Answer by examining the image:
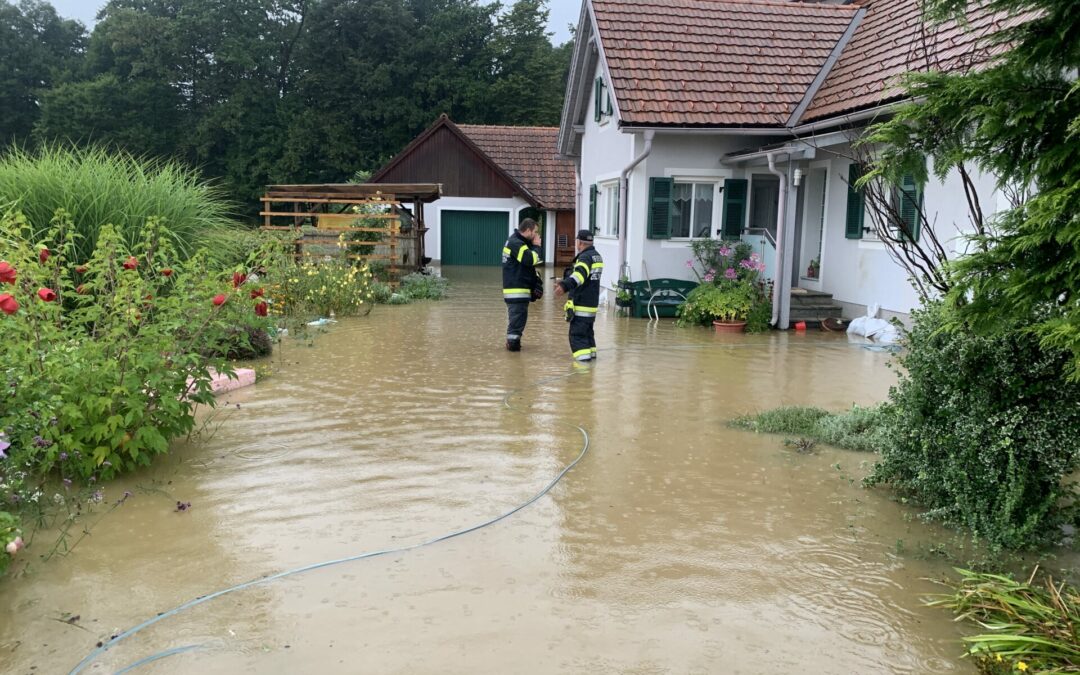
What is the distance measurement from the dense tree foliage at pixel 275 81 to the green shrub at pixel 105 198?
37.0 m

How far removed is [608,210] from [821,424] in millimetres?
11923

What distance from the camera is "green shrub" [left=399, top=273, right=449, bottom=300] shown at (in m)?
18.8

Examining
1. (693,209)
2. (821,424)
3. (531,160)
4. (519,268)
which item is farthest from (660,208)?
(531,160)

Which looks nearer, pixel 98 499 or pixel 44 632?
pixel 44 632

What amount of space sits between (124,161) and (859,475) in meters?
7.97

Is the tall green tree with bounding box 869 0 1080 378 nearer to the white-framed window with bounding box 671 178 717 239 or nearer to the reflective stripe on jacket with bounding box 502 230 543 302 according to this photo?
the reflective stripe on jacket with bounding box 502 230 543 302

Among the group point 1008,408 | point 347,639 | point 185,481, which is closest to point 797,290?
point 1008,408

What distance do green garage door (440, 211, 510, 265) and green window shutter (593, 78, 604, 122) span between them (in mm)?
13955

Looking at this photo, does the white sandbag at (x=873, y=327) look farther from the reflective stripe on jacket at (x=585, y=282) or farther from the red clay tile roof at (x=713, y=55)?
the reflective stripe on jacket at (x=585, y=282)

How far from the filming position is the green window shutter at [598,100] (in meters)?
18.3

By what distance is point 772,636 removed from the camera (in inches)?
149

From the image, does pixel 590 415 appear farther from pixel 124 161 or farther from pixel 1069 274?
pixel 124 161

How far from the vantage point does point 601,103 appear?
18.4 m

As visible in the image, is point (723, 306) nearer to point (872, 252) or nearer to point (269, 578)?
point (872, 252)
